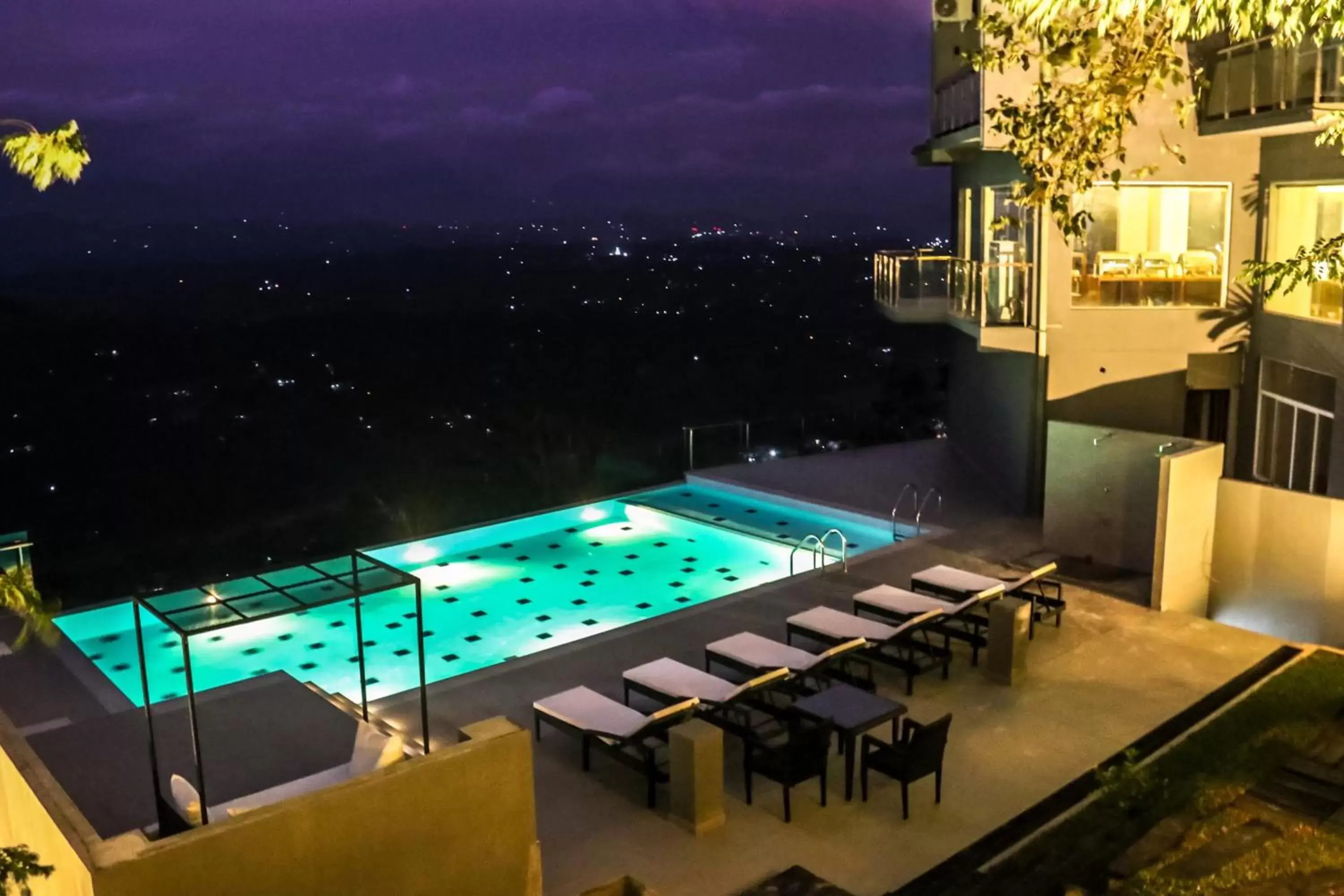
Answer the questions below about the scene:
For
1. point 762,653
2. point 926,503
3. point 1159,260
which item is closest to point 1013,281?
point 1159,260

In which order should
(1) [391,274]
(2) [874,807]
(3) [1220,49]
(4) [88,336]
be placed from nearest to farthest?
(2) [874,807] < (3) [1220,49] < (4) [88,336] < (1) [391,274]

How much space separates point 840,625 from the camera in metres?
10.8

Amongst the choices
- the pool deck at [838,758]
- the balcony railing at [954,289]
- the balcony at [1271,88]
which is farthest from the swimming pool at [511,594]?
the balcony at [1271,88]

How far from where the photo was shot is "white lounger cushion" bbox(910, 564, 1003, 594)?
38.5ft

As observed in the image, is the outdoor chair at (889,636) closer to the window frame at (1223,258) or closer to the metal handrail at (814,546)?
the metal handrail at (814,546)

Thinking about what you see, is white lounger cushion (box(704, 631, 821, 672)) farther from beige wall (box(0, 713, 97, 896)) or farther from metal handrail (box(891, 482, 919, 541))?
metal handrail (box(891, 482, 919, 541))

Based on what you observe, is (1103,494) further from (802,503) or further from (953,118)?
(953,118)

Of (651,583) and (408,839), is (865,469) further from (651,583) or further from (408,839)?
(408,839)

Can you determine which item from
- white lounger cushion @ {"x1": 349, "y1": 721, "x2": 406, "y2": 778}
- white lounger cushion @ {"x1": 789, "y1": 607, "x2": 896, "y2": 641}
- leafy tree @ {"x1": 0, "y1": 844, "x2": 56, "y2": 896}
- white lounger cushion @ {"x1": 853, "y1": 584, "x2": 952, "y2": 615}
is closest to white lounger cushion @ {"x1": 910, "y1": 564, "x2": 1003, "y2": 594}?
white lounger cushion @ {"x1": 853, "y1": 584, "x2": 952, "y2": 615}

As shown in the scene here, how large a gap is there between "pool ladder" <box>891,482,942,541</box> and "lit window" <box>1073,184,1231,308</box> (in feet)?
11.9

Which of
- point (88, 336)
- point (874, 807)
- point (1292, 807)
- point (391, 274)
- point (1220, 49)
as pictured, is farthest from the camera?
point (391, 274)

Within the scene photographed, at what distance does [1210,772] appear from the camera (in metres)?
8.26

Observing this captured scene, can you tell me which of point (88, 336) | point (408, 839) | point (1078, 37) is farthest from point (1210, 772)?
point (88, 336)

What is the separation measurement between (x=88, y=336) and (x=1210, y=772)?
50.6 meters
